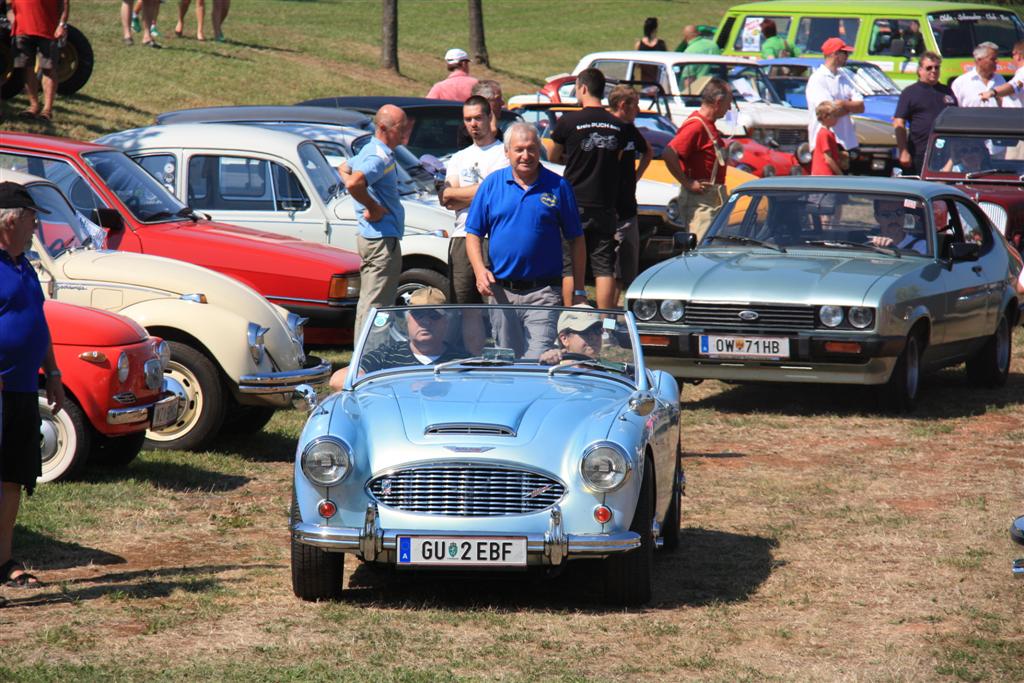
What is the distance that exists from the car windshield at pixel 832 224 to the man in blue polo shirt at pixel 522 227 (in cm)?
310

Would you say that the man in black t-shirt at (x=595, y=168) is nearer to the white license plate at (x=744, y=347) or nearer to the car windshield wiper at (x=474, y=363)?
the white license plate at (x=744, y=347)

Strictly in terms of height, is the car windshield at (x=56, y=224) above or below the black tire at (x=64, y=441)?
above

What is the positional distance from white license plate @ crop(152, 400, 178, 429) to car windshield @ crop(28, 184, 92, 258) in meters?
1.63

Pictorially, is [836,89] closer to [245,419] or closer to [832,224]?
[832,224]

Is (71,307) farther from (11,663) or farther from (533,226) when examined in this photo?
(11,663)

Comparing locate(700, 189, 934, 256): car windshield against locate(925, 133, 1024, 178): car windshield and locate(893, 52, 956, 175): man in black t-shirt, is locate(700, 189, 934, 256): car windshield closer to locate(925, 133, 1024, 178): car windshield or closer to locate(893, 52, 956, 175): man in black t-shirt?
locate(925, 133, 1024, 178): car windshield

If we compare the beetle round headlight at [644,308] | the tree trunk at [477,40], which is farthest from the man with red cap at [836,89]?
the tree trunk at [477,40]

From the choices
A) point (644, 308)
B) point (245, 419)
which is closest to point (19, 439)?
point (245, 419)

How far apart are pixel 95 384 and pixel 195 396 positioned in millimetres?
1118

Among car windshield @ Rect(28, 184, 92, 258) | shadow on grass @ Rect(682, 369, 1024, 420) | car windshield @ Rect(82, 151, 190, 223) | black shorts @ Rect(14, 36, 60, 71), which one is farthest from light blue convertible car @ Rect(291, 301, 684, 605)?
black shorts @ Rect(14, 36, 60, 71)

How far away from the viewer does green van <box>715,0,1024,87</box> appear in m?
26.6

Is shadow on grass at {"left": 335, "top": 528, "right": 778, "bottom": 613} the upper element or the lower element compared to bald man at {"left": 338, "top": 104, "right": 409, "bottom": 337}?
lower

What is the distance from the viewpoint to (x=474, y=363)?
23.0ft

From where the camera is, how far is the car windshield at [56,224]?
31.8 ft
